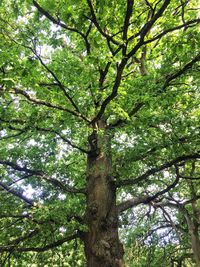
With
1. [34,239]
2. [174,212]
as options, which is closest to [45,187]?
[34,239]

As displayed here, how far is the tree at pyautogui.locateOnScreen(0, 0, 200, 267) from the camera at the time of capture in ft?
15.7

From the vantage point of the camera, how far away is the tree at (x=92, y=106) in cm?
→ 480

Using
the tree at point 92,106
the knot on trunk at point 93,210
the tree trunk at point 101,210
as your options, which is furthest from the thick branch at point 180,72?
the knot on trunk at point 93,210

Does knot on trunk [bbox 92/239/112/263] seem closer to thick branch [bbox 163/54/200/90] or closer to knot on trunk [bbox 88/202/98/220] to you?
knot on trunk [bbox 88/202/98/220]

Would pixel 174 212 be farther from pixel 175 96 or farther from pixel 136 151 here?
pixel 175 96

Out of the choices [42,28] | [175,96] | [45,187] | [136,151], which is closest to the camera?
[175,96]

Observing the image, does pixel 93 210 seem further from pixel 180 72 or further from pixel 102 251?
pixel 180 72

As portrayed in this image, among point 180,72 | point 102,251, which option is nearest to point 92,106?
point 180,72

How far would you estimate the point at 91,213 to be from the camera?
248 inches

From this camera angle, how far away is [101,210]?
6.31 metres

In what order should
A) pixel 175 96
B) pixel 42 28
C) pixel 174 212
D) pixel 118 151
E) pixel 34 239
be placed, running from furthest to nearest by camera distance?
pixel 174 212 → pixel 118 151 → pixel 34 239 → pixel 42 28 → pixel 175 96

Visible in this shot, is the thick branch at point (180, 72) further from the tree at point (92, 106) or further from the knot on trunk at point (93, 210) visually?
the knot on trunk at point (93, 210)

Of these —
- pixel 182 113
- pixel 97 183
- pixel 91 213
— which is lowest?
pixel 91 213

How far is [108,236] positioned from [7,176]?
3.03 meters
